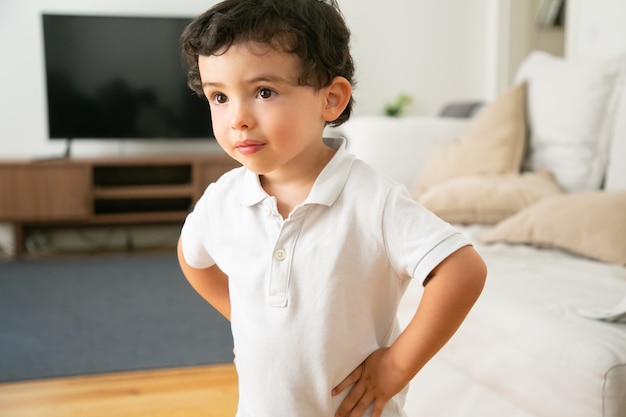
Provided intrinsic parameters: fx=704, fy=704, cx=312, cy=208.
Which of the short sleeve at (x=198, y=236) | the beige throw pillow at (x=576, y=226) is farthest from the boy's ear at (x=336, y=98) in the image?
the beige throw pillow at (x=576, y=226)

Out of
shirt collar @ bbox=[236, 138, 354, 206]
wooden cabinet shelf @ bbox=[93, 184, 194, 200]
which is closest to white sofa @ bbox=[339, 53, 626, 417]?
shirt collar @ bbox=[236, 138, 354, 206]

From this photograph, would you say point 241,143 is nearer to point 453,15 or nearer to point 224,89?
point 224,89

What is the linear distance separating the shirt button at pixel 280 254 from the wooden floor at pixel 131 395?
1.05 m

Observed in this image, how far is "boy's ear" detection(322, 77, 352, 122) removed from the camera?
89 centimetres

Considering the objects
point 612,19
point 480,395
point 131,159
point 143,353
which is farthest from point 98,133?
point 480,395

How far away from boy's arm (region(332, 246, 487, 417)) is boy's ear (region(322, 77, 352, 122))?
242mm

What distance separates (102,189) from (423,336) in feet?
12.1

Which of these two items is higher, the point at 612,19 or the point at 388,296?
the point at 612,19

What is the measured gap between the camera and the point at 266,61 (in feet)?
2.68

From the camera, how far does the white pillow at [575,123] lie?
2.05 m

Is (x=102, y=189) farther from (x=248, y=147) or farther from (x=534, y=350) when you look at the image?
(x=248, y=147)

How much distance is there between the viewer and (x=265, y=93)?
0.83 meters

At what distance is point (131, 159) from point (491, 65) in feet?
8.22

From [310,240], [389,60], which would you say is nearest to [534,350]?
[310,240]
